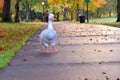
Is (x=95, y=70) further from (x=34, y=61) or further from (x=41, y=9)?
(x=41, y=9)

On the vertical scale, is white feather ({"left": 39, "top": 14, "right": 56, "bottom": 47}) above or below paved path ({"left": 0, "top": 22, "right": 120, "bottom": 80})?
above

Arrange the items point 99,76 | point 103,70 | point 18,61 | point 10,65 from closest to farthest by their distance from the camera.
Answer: point 99,76, point 103,70, point 10,65, point 18,61

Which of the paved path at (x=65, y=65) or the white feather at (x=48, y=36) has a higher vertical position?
the white feather at (x=48, y=36)

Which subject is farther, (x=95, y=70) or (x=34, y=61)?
(x=34, y=61)

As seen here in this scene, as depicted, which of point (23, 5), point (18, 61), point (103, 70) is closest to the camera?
point (103, 70)

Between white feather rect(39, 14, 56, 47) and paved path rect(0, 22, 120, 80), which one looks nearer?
paved path rect(0, 22, 120, 80)

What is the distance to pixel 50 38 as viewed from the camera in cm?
1281

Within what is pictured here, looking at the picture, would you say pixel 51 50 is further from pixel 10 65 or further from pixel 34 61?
pixel 10 65

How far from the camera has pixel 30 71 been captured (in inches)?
370

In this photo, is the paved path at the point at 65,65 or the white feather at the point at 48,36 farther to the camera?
the white feather at the point at 48,36

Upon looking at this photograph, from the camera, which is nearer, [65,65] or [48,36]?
[65,65]

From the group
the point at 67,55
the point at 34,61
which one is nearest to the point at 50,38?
the point at 67,55

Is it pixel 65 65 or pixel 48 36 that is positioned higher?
pixel 48 36

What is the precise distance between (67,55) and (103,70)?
3.20m
